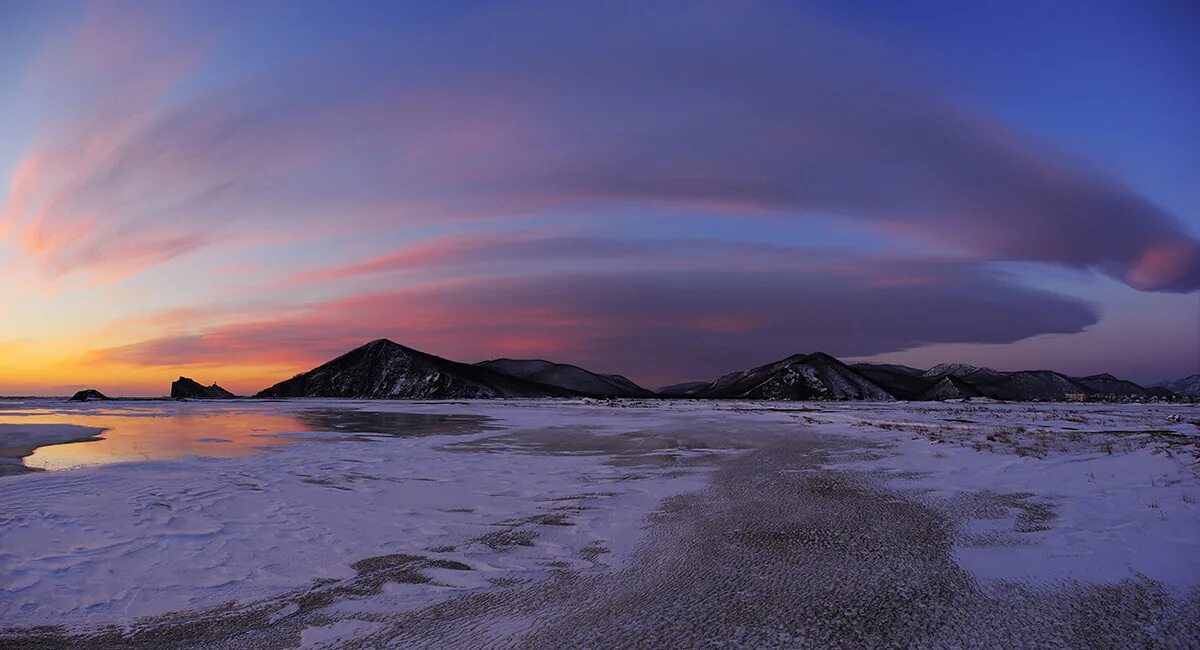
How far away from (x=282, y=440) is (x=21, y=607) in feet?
63.2

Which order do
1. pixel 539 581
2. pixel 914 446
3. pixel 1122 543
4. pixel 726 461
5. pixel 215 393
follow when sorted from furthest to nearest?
pixel 215 393 → pixel 914 446 → pixel 726 461 → pixel 1122 543 → pixel 539 581

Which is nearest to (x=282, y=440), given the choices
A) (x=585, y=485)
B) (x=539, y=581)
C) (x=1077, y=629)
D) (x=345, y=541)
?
(x=585, y=485)

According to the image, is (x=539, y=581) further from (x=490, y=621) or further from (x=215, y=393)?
(x=215, y=393)

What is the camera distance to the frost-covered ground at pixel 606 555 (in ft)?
17.8

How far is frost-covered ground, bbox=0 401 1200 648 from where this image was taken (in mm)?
5422

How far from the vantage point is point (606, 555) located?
7.78 meters

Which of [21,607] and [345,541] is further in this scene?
[345,541]

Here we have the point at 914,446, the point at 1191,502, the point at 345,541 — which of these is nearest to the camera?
the point at 345,541

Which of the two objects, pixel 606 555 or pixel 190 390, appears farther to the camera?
pixel 190 390

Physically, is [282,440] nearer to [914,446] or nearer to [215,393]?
[914,446]

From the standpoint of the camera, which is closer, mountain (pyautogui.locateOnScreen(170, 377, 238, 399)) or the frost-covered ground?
the frost-covered ground

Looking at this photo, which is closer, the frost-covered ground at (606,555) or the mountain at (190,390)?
the frost-covered ground at (606,555)

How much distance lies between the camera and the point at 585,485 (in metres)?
13.1

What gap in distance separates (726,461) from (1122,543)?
9960 mm
